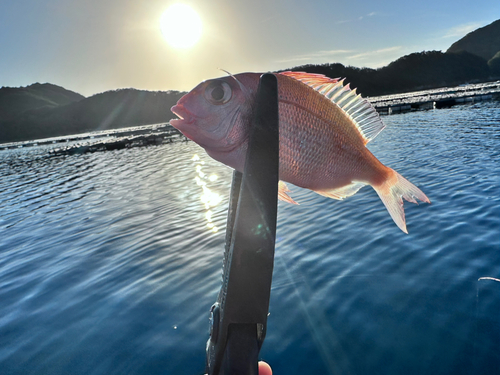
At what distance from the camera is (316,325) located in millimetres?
5445

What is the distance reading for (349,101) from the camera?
1.71m

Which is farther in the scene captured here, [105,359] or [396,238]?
[396,238]

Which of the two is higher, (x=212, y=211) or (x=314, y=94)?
(x=314, y=94)

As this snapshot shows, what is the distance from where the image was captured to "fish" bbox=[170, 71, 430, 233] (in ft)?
4.66

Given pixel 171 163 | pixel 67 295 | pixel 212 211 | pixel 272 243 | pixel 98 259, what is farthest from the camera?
pixel 171 163

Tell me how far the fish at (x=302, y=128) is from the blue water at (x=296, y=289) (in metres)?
3.45

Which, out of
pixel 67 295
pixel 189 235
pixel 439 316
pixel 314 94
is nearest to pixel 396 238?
pixel 439 316

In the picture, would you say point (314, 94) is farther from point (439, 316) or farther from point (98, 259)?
point (98, 259)

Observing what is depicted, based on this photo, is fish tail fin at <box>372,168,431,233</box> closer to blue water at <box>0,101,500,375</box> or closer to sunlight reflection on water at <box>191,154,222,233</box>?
blue water at <box>0,101,500,375</box>

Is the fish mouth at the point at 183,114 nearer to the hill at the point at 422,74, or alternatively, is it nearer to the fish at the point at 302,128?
the fish at the point at 302,128

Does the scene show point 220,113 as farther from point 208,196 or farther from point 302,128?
point 208,196

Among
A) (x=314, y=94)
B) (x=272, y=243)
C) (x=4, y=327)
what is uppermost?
(x=314, y=94)

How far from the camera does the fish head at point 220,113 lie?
140 centimetres

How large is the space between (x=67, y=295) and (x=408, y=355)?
7923 millimetres
